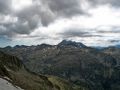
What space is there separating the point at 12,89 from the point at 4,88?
175 inches

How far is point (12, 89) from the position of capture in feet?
271

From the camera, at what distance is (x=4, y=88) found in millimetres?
78438
